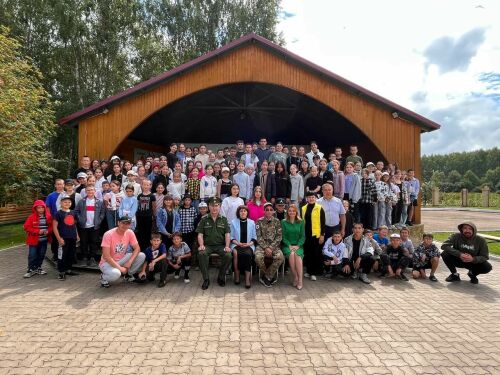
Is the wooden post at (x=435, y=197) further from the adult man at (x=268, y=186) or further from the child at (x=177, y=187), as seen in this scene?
the child at (x=177, y=187)

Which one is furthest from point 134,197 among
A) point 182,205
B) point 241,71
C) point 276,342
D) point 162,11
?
point 162,11

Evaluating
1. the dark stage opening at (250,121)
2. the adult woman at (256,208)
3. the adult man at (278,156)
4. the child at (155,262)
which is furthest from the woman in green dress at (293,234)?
the dark stage opening at (250,121)

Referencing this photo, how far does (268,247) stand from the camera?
620 centimetres

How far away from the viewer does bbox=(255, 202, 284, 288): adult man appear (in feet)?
20.0

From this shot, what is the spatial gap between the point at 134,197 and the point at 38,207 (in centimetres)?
179

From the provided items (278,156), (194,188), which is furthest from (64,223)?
(278,156)

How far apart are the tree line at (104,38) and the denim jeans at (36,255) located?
12.0 m

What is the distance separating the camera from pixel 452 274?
6695 mm

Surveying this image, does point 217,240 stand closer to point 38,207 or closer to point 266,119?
point 38,207

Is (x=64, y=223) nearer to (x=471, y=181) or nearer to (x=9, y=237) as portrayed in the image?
(x=9, y=237)

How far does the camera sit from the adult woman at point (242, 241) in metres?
6.10

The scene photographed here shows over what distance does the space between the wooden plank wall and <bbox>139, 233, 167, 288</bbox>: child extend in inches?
235

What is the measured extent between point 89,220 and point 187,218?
2.05m

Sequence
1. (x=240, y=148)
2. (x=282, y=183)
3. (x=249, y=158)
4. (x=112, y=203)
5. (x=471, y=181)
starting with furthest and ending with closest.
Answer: (x=471, y=181), (x=240, y=148), (x=249, y=158), (x=282, y=183), (x=112, y=203)
